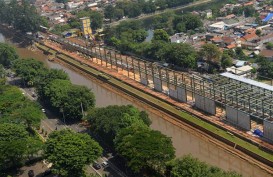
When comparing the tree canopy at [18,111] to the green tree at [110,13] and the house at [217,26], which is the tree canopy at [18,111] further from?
the green tree at [110,13]

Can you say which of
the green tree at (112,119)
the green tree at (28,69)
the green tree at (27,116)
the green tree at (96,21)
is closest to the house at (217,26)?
the green tree at (96,21)

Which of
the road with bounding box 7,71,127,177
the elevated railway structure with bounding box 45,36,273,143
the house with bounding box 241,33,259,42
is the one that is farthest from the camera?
the house with bounding box 241,33,259,42

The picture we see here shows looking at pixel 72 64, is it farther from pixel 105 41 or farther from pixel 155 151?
pixel 155 151

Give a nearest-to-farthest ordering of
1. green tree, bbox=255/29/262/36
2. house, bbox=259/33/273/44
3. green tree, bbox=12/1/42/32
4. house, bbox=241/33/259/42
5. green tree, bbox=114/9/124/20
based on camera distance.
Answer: house, bbox=259/33/273/44
house, bbox=241/33/259/42
green tree, bbox=255/29/262/36
green tree, bbox=12/1/42/32
green tree, bbox=114/9/124/20

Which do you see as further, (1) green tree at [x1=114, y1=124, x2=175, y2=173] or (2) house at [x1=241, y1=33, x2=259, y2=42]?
(2) house at [x1=241, y1=33, x2=259, y2=42]

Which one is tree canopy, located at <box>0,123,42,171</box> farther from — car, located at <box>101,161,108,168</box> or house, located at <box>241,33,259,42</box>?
house, located at <box>241,33,259,42</box>

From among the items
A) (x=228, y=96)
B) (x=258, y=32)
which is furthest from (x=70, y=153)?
(x=258, y=32)

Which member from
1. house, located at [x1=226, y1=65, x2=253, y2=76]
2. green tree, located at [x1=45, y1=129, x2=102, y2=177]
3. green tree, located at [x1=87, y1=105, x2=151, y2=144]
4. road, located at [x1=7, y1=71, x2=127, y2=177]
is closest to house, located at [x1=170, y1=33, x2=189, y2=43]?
house, located at [x1=226, y1=65, x2=253, y2=76]

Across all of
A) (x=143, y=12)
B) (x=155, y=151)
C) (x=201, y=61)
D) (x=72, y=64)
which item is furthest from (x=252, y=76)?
(x=143, y=12)
